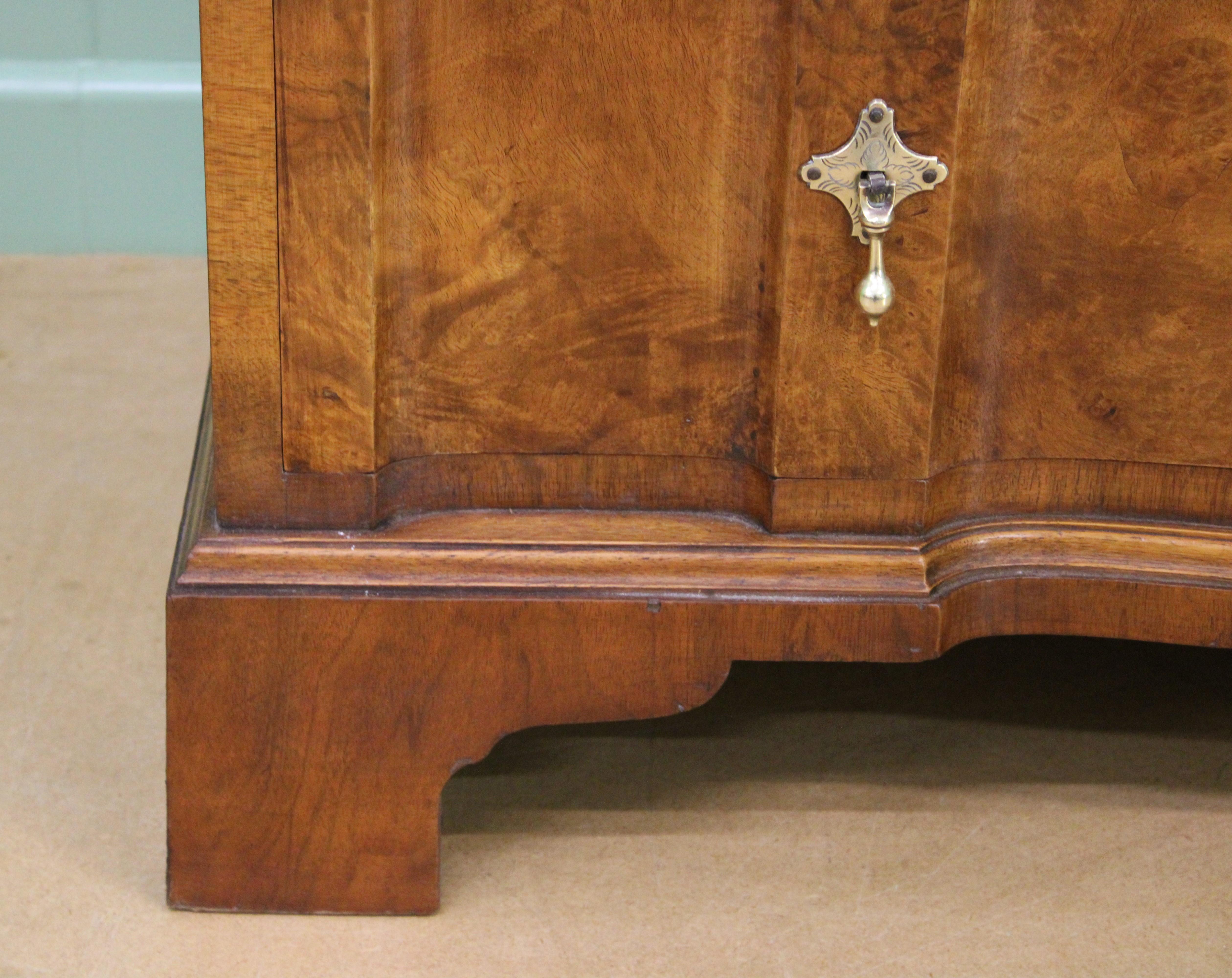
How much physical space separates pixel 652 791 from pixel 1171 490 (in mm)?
363

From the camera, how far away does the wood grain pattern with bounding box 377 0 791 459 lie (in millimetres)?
844

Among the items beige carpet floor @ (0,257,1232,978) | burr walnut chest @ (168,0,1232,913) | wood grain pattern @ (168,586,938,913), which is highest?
burr walnut chest @ (168,0,1232,913)

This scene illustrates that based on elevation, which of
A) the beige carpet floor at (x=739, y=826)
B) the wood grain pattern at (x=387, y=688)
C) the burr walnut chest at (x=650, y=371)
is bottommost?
the beige carpet floor at (x=739, y=826)

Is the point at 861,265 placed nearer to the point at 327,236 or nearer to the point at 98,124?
the point at 327,236

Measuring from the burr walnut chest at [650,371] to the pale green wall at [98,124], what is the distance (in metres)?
1.21

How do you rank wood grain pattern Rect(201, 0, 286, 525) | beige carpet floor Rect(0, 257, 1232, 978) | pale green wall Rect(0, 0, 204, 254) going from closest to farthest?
wood grain pattern Rect(201, 0, 286, 525) < beige carpet floor Rect(0, 257, 1232, 978) < pale green wall Rect(0, 0, 204, 254)

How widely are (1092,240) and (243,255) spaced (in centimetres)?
43

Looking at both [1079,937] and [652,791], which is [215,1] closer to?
[652,791]

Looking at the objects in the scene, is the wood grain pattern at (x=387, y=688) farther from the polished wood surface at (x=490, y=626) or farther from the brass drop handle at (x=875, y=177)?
the brass drop handle at (x=875, y=177)

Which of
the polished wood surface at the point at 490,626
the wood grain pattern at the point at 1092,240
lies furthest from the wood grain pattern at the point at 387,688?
the wood grain pattern at the point at 1092,240

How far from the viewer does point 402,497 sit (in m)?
0.93

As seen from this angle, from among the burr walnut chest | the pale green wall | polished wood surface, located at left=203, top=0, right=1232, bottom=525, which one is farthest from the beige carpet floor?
the pale green wall

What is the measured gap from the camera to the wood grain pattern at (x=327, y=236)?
2.70 ft

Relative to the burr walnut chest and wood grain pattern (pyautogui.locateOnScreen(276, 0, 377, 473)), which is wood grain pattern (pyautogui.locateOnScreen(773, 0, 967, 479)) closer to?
the burr walnut chest
